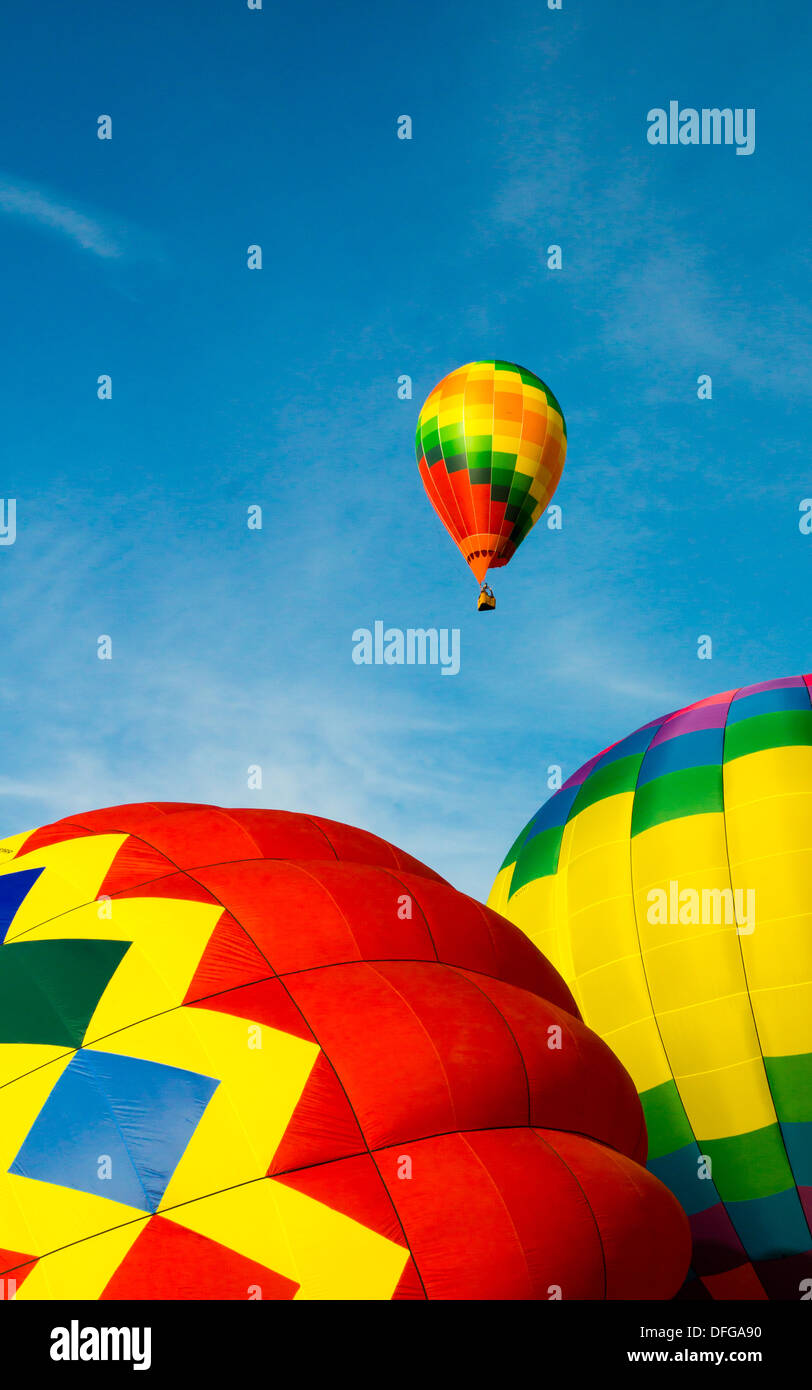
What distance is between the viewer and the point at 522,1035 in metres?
4.92

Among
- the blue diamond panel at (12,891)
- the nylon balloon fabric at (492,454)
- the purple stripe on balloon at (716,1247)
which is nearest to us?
the blue diamond panel at (12,891)

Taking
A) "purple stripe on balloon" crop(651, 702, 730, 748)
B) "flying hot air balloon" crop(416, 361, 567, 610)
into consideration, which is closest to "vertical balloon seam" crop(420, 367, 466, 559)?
"flying hot air balloon" crop(416, 361, 567, 610)

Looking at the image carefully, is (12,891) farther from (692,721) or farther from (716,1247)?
(692,721)

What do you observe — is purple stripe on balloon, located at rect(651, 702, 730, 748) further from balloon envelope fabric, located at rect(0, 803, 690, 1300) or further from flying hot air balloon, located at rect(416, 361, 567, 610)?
balloon envelope fabric, located at rect(0, 803, 690, 1300)

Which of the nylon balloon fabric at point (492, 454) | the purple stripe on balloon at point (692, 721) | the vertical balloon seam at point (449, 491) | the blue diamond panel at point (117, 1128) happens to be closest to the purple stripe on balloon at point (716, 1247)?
the purple stripe on balloon at point (692, 721)

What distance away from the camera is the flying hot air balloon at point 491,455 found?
1504 cm

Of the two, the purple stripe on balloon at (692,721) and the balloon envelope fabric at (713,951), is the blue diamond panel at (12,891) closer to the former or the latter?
the balloon envelope fabric at (713,951)

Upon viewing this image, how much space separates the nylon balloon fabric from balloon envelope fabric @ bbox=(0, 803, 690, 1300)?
10.3 m

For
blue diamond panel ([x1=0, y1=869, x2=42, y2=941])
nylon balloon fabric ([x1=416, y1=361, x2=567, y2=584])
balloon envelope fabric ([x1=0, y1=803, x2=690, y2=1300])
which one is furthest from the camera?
nylon balloon fabric ([x1=416, y1=361, x2=567, y2=584])

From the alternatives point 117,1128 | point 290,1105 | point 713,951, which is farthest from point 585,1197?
point 713,951

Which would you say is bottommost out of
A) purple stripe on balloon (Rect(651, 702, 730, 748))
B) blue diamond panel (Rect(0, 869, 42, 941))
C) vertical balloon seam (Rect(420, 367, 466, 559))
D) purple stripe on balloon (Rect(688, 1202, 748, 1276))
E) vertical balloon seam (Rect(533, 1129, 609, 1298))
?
purple stripe on balloon (Rect(688, 1202, 748, 1276))

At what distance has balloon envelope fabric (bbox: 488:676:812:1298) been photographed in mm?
8219

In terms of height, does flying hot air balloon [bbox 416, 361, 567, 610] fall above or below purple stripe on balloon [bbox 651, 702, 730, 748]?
above

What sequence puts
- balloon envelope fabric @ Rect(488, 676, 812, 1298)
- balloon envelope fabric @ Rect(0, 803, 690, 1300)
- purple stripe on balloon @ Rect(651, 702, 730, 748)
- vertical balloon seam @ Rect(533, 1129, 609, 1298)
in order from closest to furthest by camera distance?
balloon envelope fabric @ Rect(0, 803, 690, 1300)
vertical balloon seam @ Rect(533, 1129, 609, 1298)
balloon envelope fabric @ Rect(488, 676, 812, 1298)
purple stripe on balloon @ Rect(651, 702, 730, 748)
